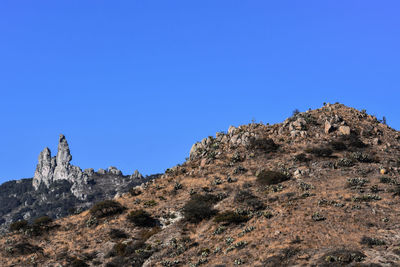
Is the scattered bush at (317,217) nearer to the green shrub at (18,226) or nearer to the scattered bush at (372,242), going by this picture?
the scattered bush at (372,242)

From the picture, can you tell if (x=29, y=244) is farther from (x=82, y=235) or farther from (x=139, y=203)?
(x=139, y=203)

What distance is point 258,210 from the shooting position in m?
66.0

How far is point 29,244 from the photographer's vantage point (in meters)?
71.5

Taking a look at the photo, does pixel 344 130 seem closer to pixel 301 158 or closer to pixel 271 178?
pixel 301 158

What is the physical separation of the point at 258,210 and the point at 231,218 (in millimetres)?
4402

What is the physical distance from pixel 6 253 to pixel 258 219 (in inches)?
1458

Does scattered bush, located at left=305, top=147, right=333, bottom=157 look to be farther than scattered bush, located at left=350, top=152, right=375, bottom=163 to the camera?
Yes

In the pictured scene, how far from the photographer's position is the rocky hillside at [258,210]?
5250 centimetres

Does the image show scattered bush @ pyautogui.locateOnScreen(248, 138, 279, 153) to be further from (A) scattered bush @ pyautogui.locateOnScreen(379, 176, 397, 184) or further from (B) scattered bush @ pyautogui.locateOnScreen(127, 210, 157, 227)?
(B) scattered bush @ pyautogui.locateOnScreen(127, 210, 157, 227)

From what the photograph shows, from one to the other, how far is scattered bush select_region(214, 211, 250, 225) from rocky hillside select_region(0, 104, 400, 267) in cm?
17

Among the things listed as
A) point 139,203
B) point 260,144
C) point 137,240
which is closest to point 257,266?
point 137,240

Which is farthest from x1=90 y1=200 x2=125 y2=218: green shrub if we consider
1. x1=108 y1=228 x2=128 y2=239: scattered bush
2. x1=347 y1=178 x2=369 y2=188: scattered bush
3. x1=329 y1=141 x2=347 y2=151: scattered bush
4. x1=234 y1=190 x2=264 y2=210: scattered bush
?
x1=329 y1=141 x2=347 y2=151: scattered bush

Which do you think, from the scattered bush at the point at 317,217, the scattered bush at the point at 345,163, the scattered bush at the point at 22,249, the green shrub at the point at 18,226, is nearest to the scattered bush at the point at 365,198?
the scattered bush at the point at 317,217

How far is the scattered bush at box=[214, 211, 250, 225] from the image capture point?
63844 mm
